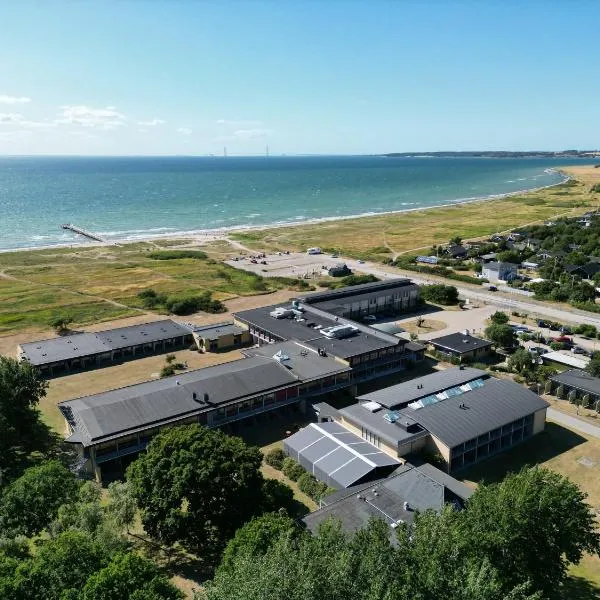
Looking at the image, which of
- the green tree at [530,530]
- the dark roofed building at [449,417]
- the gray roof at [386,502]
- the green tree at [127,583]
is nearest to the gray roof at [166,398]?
the dark roofed building at [449,417]

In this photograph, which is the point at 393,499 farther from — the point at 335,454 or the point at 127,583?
the point at 127,583

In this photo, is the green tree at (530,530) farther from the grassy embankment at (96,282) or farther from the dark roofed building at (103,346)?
the grassy embankment at (96,282)

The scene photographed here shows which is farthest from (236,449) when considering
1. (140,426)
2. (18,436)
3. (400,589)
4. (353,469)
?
(18,436)

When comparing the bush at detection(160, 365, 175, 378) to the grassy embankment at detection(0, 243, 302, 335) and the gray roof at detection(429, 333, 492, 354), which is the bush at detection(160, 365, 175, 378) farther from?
the gray roof at detection(429, 333, 492, 354)

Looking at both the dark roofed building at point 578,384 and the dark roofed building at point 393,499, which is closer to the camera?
the dark roofed building at point 393,499

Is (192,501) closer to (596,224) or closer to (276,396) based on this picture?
(276,396)

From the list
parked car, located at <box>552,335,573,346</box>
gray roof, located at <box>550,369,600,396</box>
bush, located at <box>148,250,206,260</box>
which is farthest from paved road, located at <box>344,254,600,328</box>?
bush, located at <box>148,250,206,260</box>
